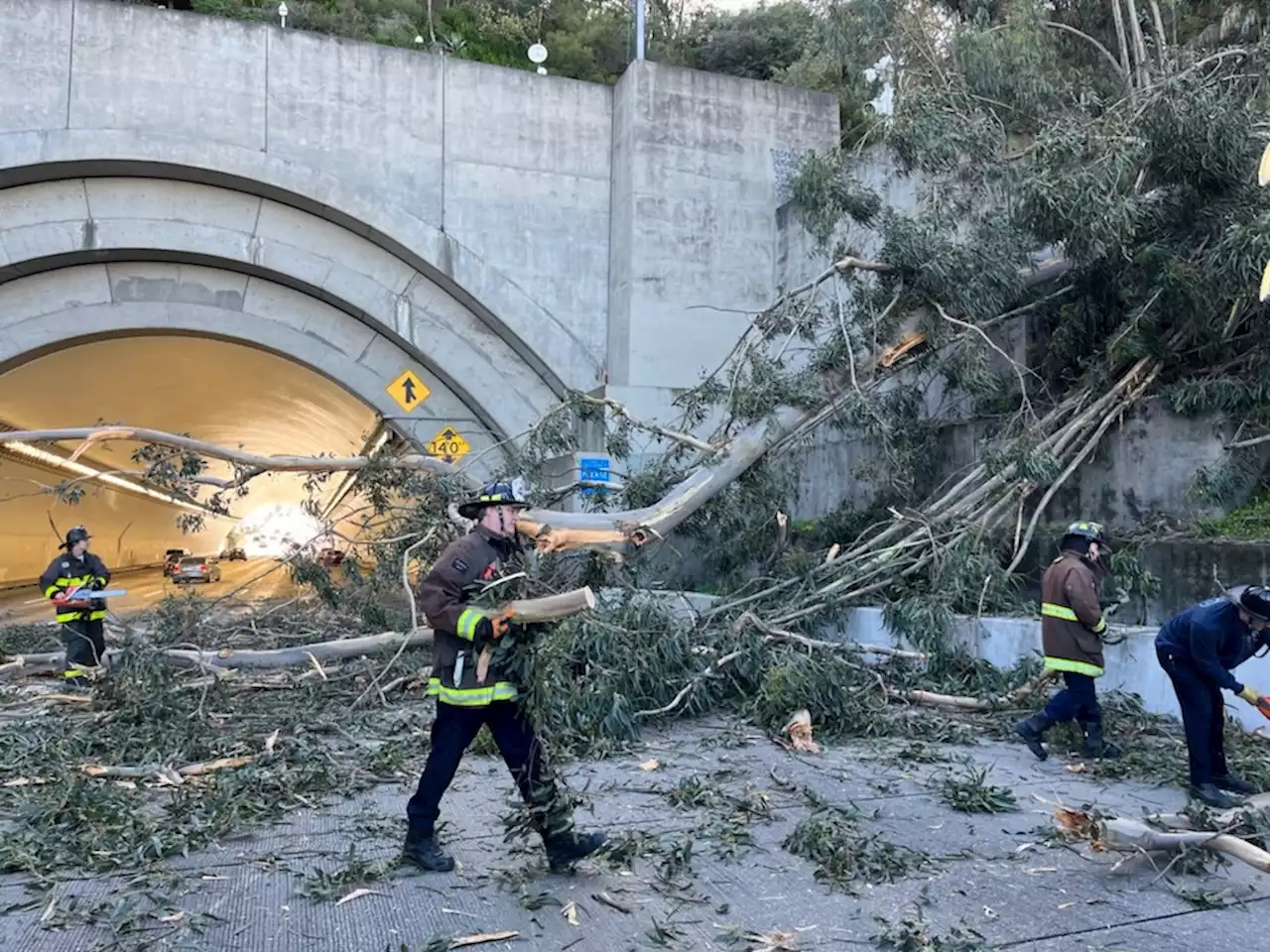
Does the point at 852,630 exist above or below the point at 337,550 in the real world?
below

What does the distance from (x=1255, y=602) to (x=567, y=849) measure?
3623 mm

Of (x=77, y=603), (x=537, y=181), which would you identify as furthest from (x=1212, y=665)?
(x=537, y=181)

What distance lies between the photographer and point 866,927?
370 cm

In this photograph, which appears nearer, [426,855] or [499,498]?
[426,855]

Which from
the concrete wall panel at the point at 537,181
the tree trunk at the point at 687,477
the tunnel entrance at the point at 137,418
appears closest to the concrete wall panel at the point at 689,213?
the concrete wall panel at the point at 537,181

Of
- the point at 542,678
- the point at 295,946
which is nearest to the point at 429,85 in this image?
the point at 542,678

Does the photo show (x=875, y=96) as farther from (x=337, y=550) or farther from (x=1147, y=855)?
(x=1147, y=855)

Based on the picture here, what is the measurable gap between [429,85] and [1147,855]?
12.2 m

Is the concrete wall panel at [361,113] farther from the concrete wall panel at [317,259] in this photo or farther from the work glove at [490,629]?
the work glove at [490,629]

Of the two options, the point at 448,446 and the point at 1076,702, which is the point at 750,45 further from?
the point at 1076,702

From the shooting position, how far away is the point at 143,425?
20.4 m

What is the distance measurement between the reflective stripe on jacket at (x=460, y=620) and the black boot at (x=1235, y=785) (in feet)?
12.9

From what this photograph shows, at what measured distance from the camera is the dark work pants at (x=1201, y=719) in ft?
16.7

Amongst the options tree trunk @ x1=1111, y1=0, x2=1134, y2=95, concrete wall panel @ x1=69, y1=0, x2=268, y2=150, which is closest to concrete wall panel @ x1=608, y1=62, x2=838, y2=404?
tree trunk @ x1=1111, y1=0, x2=1134, y2=95
